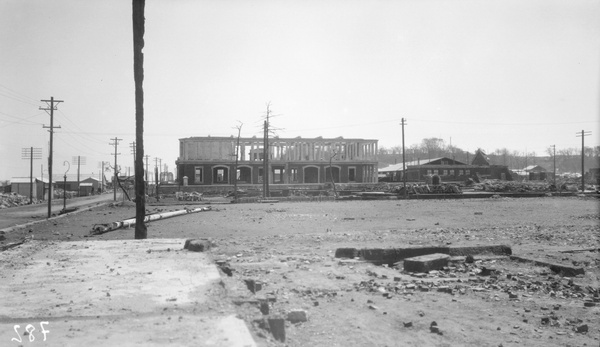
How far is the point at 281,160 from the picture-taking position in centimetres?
6444

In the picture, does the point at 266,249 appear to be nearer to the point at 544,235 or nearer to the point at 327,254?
the point at 327,254

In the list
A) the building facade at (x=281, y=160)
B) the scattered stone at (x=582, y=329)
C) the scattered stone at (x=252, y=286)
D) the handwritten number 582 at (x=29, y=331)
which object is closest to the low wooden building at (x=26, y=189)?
the building facade at (x=281, y=160)

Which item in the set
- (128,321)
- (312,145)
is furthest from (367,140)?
(128,321)

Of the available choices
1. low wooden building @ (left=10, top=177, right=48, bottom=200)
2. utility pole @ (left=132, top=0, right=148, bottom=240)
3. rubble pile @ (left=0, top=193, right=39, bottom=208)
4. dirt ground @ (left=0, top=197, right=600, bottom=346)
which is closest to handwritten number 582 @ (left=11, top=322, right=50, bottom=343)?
dirt ground @ (left=0, top=197, right=600, bottom=346)

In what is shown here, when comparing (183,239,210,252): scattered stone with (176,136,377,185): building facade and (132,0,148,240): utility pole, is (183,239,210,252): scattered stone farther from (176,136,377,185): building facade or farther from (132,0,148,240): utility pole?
(176,136,377,185): building facade

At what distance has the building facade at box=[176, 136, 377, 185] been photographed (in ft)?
200

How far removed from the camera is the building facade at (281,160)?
60.8m

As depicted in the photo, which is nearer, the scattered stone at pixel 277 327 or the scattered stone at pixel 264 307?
the scattered stone at pixel 277 327

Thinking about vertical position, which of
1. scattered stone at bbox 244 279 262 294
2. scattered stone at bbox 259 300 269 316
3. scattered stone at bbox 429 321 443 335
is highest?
scattered stone at bbox 259 300 269 316

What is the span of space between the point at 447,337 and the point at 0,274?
5.25 m

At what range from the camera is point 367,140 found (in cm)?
6800

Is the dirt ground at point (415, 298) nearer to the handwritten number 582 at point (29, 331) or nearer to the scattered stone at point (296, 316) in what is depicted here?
the scattered stone at point (296, 316)

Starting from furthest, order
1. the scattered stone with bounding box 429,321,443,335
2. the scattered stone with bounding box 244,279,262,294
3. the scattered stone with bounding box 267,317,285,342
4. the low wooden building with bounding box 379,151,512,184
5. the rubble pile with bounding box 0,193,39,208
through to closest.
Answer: the low wooden building with bounding box 379,151,512,184
the rubble pile with bounding box 0,193,39,208
the scattered stone with bounding box 244,279,262,294
the scattered stone with bounding box 429,321,443,335
the scattered stone with bounding box 267,317,285,342

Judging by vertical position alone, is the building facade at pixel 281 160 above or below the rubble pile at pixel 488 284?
above
